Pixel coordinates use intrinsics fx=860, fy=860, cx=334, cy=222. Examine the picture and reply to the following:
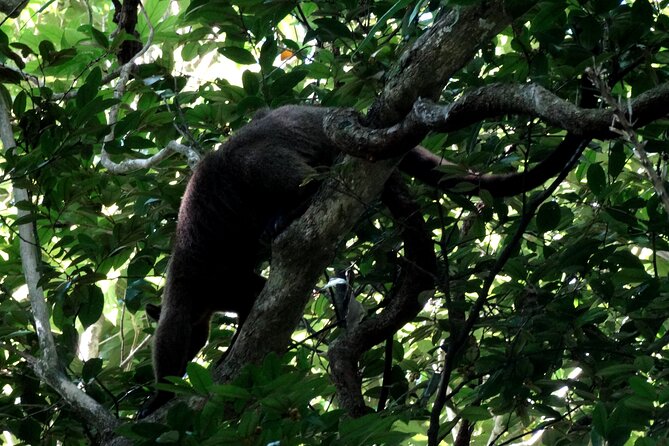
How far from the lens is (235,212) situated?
491cm

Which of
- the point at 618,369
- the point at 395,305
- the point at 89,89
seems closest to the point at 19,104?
the point at 89,89

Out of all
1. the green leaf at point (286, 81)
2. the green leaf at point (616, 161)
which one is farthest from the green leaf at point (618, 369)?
the green leaf at point (286, 81)

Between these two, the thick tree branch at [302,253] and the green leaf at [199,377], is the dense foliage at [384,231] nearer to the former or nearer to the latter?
the green leaf at [199,377]

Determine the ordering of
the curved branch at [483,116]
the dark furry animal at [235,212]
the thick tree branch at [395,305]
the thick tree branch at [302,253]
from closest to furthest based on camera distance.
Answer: the curved branch at [483,116]
the thick tree branch at [302,253]
the thick tree branch at [395,305]
the dark furry animal at [235,212]

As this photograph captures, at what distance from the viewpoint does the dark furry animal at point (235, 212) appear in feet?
15.0

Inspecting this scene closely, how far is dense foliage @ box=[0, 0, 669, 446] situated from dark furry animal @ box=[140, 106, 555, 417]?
0.44 ft

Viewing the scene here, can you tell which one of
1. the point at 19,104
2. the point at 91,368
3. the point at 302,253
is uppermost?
the point at 19,104

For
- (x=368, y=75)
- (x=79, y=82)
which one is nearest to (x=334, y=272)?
(x=368, y=75)

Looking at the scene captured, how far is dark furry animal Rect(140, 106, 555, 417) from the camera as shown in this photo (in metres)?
4.56

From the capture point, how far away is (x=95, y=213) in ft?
14.9

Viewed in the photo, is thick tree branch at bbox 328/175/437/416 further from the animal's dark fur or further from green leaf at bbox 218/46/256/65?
green leaf at bbox 218/46/256/65

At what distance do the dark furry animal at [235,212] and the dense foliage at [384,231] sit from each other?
0.44ft

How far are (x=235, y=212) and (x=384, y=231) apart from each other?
3.27ft

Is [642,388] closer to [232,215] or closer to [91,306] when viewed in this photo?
[91,306]
